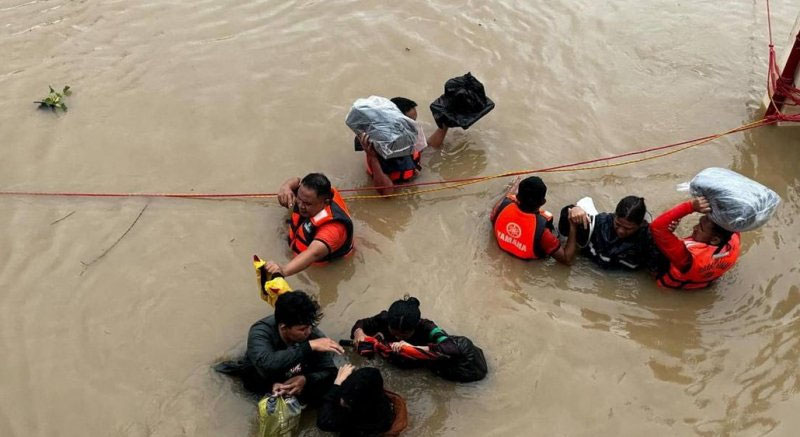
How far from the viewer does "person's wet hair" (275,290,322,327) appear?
11.9 ft

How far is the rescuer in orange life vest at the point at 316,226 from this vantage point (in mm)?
4426

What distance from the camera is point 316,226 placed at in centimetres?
456

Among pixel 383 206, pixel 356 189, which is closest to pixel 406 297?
pixel 383 206

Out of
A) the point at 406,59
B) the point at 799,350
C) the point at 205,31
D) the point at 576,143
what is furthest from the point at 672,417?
the point at 205,31

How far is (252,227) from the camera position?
5.11 meters

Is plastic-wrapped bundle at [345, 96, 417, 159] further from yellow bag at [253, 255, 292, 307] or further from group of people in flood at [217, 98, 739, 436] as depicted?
yellow bag at [253, 255, 292, 307]

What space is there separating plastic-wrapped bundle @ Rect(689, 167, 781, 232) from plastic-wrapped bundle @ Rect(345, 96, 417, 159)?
7.12 feet

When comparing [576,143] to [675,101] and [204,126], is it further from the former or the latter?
[204,126]

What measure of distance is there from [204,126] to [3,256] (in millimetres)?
2010

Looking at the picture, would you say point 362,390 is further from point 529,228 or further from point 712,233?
point 712,233

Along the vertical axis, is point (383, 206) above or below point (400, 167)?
below

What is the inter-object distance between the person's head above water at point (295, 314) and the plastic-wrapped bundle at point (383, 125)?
170 centimetres

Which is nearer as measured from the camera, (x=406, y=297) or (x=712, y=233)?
(x=712, y=233)

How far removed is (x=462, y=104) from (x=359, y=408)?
3013 millimetres
